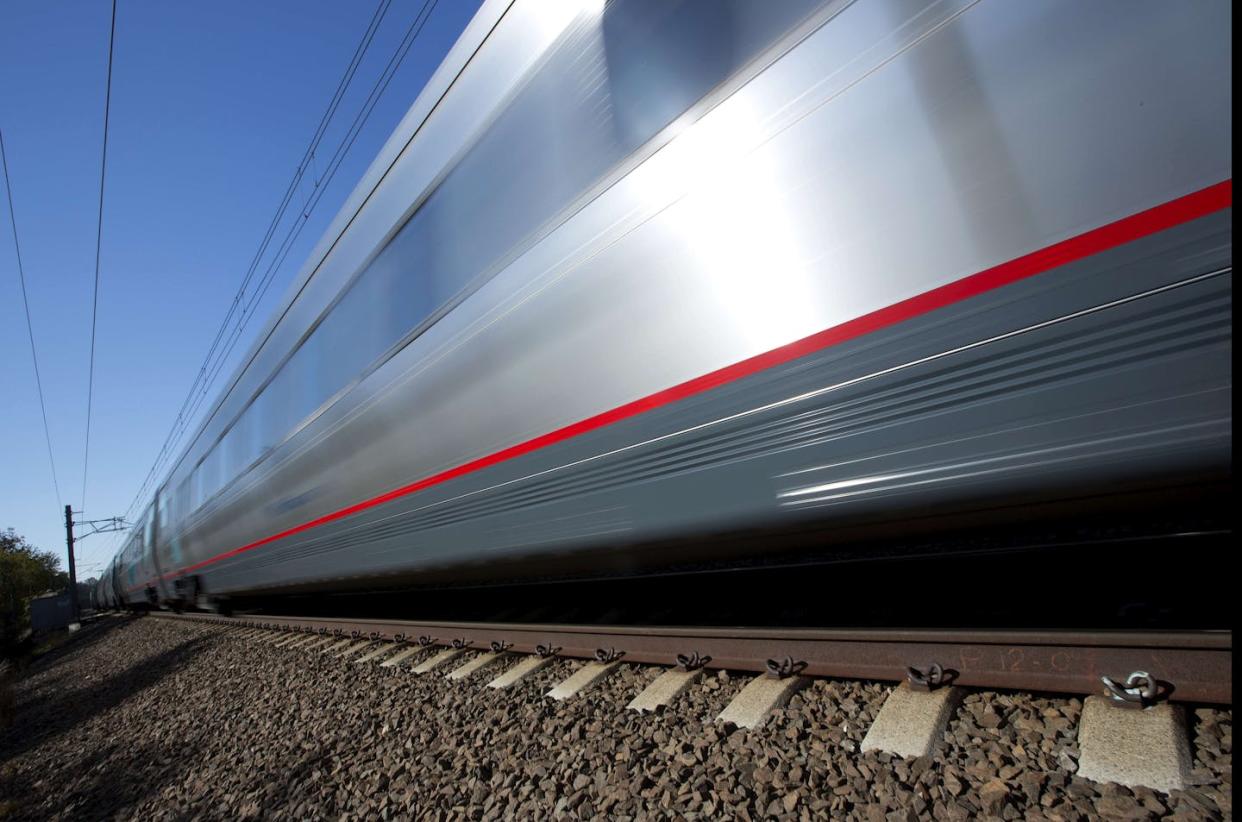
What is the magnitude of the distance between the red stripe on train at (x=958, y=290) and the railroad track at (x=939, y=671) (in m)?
0.91

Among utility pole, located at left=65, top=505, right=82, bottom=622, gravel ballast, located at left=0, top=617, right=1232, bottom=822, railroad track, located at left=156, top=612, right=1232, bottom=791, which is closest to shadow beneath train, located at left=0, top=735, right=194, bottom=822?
gravel ballast, located at left=0, top=617, right=1232, bottom=822

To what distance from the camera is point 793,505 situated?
197 cm

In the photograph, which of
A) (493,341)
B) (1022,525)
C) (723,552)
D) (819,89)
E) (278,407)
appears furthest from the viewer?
(278,407)

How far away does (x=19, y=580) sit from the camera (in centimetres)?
5116

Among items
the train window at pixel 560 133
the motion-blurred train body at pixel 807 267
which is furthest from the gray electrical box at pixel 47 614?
the motion-blurred train body at pixel 807 267

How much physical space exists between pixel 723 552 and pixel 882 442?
2.50ft

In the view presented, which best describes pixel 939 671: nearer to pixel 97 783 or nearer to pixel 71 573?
pixel 97 783

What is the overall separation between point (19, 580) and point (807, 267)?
226 ft

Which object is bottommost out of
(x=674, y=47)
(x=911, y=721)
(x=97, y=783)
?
(x=97, y=783)

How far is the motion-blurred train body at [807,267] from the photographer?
1.34m

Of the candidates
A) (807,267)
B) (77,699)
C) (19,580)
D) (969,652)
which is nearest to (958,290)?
(807,267)

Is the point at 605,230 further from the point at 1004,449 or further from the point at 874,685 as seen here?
the point at 874,685

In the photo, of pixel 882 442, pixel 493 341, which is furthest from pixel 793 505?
pixel 493 341

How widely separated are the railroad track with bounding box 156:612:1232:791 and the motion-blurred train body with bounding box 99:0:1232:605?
0.42 metres
